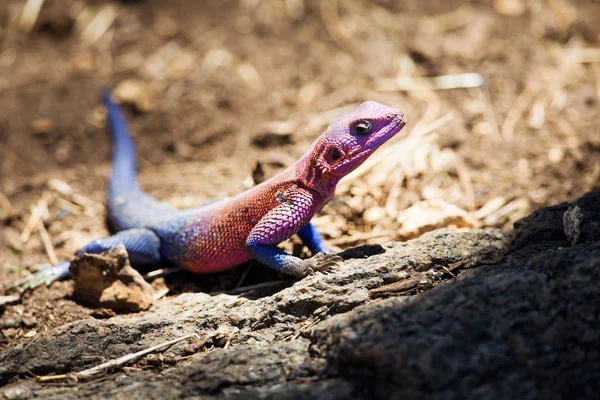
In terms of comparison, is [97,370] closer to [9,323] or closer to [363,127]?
[9,323]

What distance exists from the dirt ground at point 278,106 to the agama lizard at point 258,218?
0.28 metres

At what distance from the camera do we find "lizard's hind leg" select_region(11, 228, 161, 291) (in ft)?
15.0

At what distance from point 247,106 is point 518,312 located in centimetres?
467

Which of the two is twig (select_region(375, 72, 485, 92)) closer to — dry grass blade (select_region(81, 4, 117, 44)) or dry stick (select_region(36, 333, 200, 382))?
dry grass blade (select_region(81, 4, 117, 44))

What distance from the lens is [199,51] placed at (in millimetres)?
7879

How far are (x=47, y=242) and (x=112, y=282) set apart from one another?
1414 millimetres

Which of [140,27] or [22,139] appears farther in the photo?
[140,27]

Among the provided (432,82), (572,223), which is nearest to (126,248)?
(572,223)

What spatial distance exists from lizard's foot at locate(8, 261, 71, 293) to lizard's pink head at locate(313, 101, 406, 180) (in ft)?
7.67

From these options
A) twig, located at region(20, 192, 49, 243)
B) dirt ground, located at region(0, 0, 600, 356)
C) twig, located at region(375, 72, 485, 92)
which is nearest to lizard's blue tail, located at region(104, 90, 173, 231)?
dirt ground, located at region(0, 0, 600, 356)

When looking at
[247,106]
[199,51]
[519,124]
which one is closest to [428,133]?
[519,124]

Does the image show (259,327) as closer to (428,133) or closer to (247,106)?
(428,133)

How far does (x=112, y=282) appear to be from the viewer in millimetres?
4281

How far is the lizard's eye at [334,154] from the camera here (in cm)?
391
